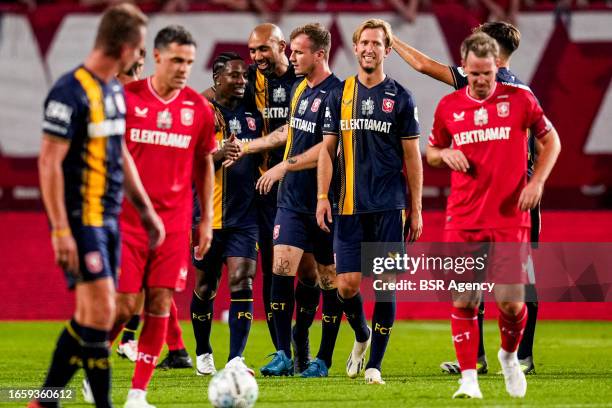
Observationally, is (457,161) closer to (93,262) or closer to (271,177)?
(271,177)

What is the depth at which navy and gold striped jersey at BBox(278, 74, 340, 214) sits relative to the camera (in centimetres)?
895

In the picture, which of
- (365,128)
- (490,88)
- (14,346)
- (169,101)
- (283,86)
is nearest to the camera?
(169,101)

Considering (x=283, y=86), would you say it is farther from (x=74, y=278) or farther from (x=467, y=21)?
(x=467, y=21)

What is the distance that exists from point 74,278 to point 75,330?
32cm

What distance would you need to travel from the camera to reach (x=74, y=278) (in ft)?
19.4

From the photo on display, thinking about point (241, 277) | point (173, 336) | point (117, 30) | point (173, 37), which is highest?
point (117, 30)

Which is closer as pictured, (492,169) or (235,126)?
(492,169)

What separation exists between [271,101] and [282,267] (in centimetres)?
145

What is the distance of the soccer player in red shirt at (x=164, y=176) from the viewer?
6.79m

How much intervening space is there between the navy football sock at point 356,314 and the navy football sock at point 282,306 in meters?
0.51

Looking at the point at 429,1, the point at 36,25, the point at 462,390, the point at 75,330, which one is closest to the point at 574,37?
the point at 429,1

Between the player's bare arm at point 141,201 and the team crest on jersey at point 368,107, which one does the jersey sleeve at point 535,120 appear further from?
the player's bare arm at point 141,201

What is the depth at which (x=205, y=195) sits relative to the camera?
23.1ft

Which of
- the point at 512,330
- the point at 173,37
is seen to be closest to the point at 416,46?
the point at 512,330
